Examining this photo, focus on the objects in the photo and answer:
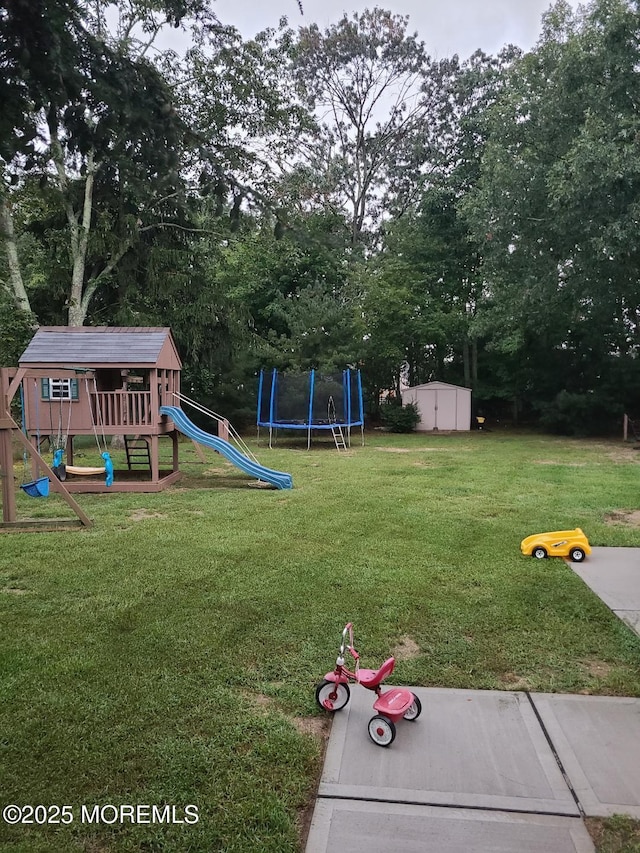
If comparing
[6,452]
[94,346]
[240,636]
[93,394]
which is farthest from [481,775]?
[94,346]

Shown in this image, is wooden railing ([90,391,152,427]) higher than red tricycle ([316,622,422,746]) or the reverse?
higher

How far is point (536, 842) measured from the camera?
1.96 m

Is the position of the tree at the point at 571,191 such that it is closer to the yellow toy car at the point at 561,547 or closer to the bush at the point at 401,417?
the bush at the point at 401,417

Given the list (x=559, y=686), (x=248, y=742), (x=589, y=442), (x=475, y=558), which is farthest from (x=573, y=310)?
(x=248, y=742)

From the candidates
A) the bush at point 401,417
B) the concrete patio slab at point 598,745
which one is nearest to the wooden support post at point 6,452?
the concrete patio slab at point 598,745

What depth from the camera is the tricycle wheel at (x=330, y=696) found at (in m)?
2.79

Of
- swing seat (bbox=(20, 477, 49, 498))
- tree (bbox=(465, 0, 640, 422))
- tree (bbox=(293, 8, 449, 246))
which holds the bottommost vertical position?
swing seat (bbox=(20, 477, 49, 498))

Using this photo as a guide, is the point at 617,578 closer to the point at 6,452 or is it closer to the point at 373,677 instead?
the point at 373,677

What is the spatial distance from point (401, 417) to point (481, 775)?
1803cm

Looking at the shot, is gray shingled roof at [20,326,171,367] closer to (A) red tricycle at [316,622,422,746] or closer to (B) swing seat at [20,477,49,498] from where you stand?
(B) swing seat at [20,477,49,498]

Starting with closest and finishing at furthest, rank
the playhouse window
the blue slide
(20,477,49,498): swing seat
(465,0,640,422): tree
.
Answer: (20,477,49,498): swing seat, the blue slide, the playhouse window, (465,0,640,422): tree

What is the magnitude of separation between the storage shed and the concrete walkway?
59.6 feet

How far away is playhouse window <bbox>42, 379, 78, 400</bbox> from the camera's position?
951 centimetres

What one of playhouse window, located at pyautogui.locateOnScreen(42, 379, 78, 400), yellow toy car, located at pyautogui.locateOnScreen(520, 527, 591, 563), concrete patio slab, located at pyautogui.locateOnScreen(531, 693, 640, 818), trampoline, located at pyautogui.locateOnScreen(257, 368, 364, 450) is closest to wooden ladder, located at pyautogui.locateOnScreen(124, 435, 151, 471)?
playhouse window, located at pyautogui.locateOnScreen(42, 379, 78, 400)
